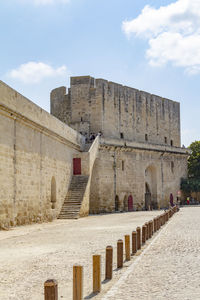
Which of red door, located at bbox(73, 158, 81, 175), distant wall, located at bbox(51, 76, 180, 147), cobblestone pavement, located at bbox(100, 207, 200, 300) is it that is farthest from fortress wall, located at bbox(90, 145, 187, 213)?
cobblestone pavement, located at bbox(100, 207, 200, 300)

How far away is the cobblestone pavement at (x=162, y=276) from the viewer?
4.41 meters

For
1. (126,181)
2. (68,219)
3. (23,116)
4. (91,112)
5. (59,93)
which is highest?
(59,93)

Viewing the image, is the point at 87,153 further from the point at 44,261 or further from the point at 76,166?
the point at 44,261

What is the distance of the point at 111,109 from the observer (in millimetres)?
28891

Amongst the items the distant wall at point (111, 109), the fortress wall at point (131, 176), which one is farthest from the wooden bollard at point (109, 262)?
the distant wall at point (111, 109)

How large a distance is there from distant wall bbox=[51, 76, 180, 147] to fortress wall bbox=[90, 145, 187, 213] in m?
1.84

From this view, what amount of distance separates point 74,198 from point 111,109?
10.9 meters

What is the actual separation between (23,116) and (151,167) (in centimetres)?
1916

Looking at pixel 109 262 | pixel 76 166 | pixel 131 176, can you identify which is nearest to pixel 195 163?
pixel 131 176

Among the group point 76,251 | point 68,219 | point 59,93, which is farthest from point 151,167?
point 76,251

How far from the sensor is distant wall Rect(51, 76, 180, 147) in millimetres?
28234

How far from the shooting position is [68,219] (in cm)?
1789

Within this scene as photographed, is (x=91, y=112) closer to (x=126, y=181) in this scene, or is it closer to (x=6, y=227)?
(x=126, y=181)

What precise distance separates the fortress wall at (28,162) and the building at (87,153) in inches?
1.3
